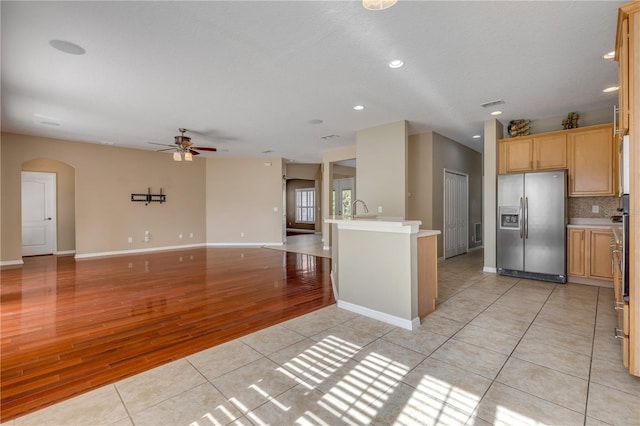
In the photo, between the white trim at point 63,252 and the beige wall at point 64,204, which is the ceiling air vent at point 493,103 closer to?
the beige wall at point 64,204

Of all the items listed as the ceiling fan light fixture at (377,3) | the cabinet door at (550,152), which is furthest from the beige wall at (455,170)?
the ceiling fan light fixture at (377,3)

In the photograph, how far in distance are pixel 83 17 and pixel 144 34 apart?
0.43 metres

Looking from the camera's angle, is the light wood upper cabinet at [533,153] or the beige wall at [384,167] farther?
the beige wall at [384,167]

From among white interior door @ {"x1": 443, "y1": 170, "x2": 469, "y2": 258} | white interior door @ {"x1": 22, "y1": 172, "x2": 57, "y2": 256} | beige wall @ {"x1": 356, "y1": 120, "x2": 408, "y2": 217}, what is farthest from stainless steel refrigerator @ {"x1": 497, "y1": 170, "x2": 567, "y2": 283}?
white interior door @ {"x1": 22, "y1": 172, "x2": 57, "y2": 256}

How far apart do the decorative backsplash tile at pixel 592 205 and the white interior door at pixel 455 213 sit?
220 cm

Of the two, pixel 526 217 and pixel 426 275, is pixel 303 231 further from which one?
pixel 426 275

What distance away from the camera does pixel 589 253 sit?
4293 millimetres

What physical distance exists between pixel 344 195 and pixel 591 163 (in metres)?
8.12

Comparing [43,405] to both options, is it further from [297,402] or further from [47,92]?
[47,92]

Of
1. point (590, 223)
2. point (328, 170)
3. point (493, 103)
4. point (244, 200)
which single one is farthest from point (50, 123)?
point (590, 223)

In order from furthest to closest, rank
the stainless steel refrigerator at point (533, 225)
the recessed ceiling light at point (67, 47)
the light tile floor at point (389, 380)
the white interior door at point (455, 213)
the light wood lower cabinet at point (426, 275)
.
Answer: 1. the white interior door at point (455, 213)
2. the stainless steel refrigerator at point (533, 225)
3. the light wood lower cabinet at point (426, 275)
4. the recessed ceiling light at point (67, 47)
5. the light tile floor at point (389, 380)

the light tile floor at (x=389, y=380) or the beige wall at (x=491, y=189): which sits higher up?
the beige wall at (x=491, y=189)

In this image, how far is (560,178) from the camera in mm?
4371

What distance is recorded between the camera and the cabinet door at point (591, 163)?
4277mm
